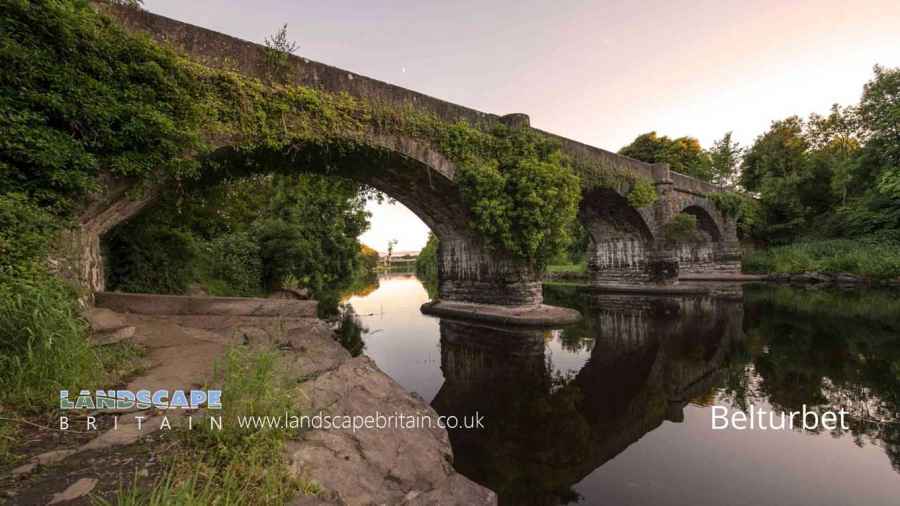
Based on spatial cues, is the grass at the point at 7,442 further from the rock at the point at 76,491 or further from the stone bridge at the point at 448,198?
the stone bridge at the point at 448,198

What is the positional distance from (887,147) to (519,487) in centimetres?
3017

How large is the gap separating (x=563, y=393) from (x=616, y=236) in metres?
13.8

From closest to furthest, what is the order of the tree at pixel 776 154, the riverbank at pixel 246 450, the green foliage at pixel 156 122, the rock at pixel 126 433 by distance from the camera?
the riverbank at pixel 246 450
the rock at pixel 126 433
the green foliage at pixel 156 122
the tree at pixel 776 154

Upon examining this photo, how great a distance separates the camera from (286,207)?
15.1 m

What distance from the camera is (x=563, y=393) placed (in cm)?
469

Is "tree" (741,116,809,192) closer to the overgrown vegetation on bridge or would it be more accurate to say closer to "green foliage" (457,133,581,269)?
the overgrown vegetation on bridge

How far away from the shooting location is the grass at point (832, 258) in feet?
51.7

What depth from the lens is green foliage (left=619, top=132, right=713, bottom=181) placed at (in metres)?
32.4

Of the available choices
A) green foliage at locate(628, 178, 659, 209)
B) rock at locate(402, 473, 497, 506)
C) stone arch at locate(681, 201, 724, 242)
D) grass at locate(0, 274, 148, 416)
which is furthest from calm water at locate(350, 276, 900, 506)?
stone arch at locate(681, 201, 724, 242)

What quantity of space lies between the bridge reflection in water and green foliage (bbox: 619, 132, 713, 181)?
2911cm

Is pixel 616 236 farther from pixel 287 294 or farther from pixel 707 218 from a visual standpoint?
pixel 287 294

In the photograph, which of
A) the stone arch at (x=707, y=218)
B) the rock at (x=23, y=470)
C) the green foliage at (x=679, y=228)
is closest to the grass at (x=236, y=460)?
the rock at (x=23, y=470)

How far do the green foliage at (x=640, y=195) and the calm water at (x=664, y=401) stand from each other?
6055mm

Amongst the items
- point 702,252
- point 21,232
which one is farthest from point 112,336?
point 702,252
